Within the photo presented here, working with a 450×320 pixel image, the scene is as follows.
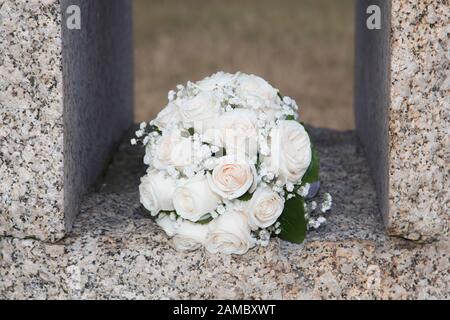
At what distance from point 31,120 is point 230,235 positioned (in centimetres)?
71

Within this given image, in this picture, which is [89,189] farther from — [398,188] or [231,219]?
[398,188]

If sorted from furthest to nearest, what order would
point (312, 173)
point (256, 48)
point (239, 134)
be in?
point (256, 48), point (312, 173), point (239, 134)

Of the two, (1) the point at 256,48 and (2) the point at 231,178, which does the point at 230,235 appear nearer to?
(2) the point at 231,178

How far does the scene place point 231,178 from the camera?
2.81 meters

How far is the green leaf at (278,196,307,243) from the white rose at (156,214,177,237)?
1.15 ft

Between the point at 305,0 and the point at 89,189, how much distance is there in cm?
789

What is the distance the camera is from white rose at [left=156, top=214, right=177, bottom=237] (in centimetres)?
293

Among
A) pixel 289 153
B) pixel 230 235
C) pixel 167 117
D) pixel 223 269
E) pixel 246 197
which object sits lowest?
pixel 223 269

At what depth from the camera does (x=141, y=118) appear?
23.0ft

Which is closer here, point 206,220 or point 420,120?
point 420,120

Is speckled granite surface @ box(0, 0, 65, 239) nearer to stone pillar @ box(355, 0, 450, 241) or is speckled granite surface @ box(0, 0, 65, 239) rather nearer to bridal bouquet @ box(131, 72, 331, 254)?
bridal bouquet @ box(131, 72, 331, 254)

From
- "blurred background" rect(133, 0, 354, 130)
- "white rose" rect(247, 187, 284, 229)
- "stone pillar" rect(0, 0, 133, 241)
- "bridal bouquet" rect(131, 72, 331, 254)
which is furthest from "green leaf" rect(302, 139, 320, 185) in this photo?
"blurred background" rect(133, 0, 354, 130)

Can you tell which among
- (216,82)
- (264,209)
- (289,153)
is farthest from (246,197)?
(216,82)

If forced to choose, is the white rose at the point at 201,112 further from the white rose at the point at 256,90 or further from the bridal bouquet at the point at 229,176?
the white rose at the point at 256,90
